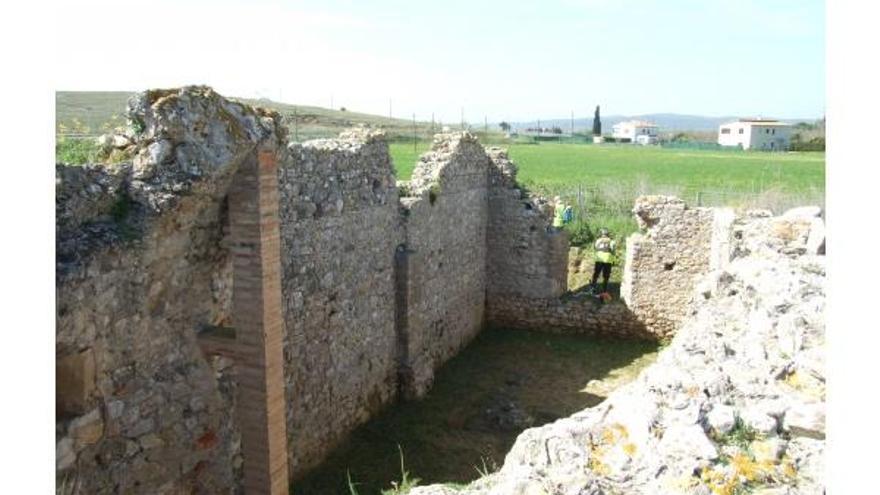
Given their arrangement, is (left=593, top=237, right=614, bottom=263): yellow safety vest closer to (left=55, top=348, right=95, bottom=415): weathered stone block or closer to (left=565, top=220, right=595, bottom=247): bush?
(left=565, top=220, right=595, bottom=247): bush

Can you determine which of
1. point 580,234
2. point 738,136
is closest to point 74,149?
point 580,234

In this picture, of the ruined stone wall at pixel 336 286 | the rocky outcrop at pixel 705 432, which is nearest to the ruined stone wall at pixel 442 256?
the ruined stone wall at pixel 336 286

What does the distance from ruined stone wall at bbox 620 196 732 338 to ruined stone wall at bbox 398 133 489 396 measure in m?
2.94

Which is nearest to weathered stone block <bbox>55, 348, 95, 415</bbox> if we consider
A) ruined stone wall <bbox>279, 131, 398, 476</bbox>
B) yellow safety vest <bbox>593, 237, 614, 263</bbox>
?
ruined stone wall <bbox>279, 131, 398, 476</bbox>

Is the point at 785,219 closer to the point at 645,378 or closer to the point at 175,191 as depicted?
the point at 645,378

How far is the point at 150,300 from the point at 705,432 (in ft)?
13.0

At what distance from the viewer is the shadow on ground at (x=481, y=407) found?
352 inches

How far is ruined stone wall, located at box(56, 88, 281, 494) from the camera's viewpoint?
4.96 metres

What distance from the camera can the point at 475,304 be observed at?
14.4 m

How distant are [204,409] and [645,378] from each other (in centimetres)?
364

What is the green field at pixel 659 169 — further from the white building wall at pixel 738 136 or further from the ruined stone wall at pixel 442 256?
the white building wall at pixel 738 136

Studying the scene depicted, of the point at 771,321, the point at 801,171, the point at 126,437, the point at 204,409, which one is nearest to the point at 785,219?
the point at 771,321

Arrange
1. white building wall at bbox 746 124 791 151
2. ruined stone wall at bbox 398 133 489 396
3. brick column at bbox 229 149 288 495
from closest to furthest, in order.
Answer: brick column at bbox 229 149 288 495
ruined stone wall at bbox 398 133 489 396
white building wall at bbox 746 124 791 151

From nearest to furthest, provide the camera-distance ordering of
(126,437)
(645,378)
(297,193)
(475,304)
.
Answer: (645,378), (126,437), (297,193), (475,304)
